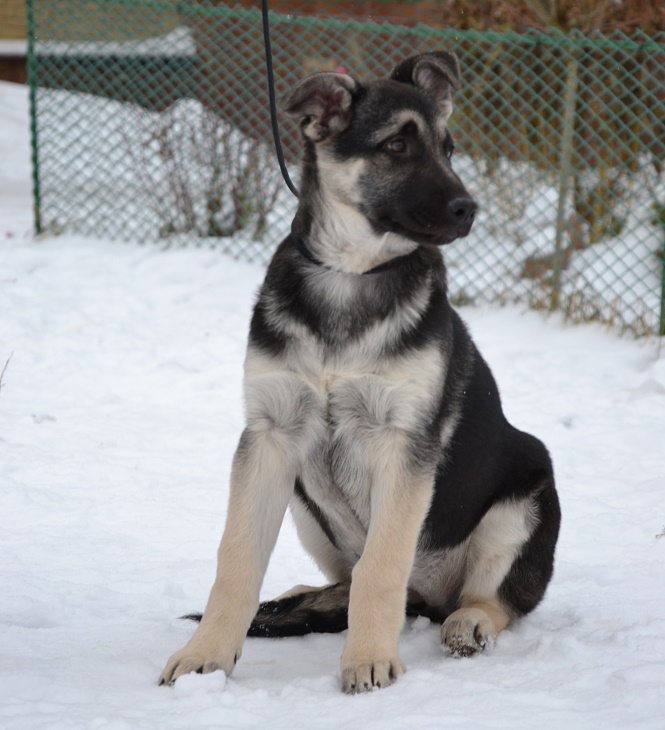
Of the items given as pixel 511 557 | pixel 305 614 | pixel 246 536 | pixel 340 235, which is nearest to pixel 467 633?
pixel 511 557

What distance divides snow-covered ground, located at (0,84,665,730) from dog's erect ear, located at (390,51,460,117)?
191 centimetres

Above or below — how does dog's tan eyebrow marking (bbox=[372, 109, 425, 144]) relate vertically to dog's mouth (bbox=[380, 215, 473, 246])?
above

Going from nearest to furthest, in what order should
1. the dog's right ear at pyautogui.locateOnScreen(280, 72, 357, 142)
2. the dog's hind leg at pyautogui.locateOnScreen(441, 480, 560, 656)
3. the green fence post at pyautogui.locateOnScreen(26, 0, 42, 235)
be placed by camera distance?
the dog's right ear at pyautogui.locateOnScreen(280, 72, 357, 142) < the dog's hind leg at pyautogui.locateOnScreen(441, 480, 560, 656) < the green fence post at pyautogui.locateOnScreen(26, 0, 42, 235)

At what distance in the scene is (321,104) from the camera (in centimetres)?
347

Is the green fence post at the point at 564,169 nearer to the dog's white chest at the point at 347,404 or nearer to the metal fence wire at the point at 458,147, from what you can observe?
the metal fence wire at the point at 458,147

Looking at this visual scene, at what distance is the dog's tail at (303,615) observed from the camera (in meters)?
3.67

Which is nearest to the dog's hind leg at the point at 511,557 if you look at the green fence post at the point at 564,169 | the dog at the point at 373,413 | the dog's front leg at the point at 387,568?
the dog at the point at 373,413

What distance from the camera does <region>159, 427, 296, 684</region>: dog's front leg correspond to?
3199mm

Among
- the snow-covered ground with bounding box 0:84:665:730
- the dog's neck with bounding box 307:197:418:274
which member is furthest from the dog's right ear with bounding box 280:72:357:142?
the snow-covered ground with bounding box 0:84:665:730

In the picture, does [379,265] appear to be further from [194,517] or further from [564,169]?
[564,169]

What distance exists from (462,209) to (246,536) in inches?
49.0

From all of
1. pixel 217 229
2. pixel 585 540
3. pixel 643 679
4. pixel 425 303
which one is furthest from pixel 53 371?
pixel 643 679

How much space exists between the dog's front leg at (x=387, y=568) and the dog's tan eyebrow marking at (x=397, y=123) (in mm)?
1034

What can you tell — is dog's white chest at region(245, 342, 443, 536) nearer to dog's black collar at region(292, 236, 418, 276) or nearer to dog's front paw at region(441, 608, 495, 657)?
dog's black collar at region(292, 236, 418, 276)
